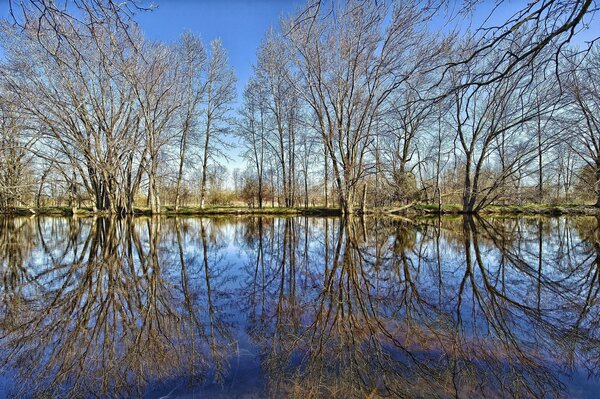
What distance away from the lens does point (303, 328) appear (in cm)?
279

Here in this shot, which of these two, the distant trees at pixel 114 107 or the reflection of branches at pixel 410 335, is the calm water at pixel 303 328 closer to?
the reflection of branches at pixel 410 335

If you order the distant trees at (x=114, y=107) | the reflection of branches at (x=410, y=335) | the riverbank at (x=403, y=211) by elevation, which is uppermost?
the distant trees at (x=114, y=107)

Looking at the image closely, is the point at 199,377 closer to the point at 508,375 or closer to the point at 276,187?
the point at 508,375

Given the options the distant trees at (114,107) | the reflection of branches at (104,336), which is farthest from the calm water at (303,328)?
the distant trees at (114,107)

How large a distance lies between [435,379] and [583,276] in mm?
4150

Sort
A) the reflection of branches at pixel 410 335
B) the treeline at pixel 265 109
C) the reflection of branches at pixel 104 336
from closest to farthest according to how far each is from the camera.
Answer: the reflection of branches at pixel 410 335 → the reflection of branches at pixel 104 336 → the treeline at pixel 265 109

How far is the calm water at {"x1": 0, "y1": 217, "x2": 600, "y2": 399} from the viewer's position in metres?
1.96

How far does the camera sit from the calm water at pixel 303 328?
1.96m

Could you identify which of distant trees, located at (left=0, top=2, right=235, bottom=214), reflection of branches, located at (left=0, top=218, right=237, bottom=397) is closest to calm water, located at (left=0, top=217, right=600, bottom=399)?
reflection of branches, located at (left=0, top=218, right=237, bottom=397)

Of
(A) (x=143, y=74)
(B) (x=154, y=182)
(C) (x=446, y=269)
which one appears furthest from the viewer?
(B) (x=154, y=182)

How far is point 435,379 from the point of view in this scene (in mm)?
1976

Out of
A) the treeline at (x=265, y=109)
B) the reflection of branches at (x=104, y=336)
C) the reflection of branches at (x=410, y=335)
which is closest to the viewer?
the reflection of branches at (x=410, y=335)

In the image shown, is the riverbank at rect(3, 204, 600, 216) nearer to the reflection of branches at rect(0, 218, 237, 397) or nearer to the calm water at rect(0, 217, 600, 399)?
the calm water at rect(0, 217, 600, 399)

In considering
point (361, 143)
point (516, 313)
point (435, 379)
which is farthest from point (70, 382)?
point (361, 143)
